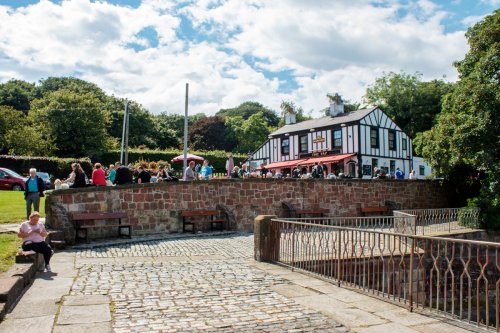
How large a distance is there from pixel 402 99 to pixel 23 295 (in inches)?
1990

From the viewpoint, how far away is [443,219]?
19.9 meters

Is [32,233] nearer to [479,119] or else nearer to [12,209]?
[12,209]

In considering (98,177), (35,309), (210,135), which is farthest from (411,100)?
(35,309)

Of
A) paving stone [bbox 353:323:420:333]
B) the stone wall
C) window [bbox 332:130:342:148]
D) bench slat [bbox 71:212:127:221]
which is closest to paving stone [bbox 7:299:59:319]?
paving stone [bbox 353:323:420:333]

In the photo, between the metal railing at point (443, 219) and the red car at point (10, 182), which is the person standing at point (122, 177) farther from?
the red car at point (10, 182)

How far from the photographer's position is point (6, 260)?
8258 mm

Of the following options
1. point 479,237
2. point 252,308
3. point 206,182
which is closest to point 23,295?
point 252,308

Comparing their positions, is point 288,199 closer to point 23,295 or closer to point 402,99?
point 23,295

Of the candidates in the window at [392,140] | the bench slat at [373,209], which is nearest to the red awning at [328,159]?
the window at [392,140]

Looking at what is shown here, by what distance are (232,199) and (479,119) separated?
37.4 ft

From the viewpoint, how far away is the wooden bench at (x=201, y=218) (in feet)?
53.3

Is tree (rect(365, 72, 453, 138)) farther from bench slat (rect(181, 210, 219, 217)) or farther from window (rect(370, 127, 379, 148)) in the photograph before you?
bench slat (rect(181, 210, 219, 217))

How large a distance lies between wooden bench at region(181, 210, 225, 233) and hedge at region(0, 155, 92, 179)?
16580 mm

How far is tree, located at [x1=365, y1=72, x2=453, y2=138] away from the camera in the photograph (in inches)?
1956
